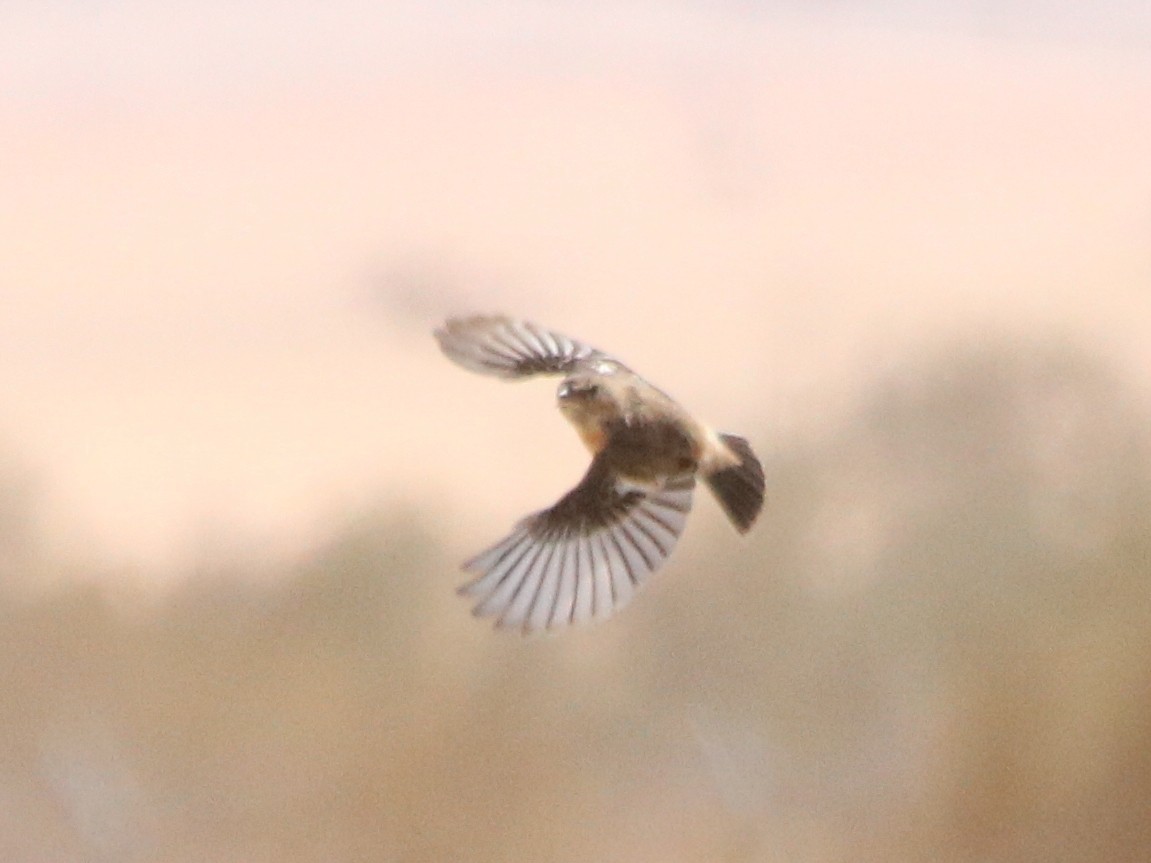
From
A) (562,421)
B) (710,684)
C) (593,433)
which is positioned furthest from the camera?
(710,684)

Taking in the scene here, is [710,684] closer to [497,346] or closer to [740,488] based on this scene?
[740,488]

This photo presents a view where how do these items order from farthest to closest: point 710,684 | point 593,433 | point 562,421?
point 710,684
point 562,421
point 593,433

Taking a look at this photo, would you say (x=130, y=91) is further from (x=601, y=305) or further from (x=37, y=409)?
(x=601, y=305)

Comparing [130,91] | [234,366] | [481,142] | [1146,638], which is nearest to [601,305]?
[481,142]

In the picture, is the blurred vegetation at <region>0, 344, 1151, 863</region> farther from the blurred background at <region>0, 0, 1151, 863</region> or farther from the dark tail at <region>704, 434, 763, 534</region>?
the dark tail at <region>704, 434, 763, 534</region>

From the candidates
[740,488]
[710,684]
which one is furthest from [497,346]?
[710,684]

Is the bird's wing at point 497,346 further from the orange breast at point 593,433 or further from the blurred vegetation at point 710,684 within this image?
the blurred vegetation at point 710,684

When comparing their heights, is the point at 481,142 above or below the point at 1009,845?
above
